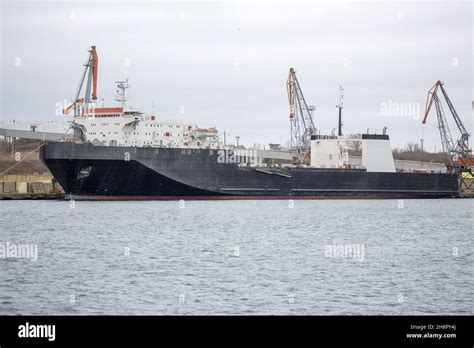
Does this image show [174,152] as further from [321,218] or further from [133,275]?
[133,275]

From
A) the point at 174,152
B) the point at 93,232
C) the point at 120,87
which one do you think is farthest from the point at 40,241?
the point at 120,87

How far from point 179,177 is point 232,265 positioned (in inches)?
1387

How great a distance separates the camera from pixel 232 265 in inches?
1243

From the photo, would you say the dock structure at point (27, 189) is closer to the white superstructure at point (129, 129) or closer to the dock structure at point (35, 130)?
the dock structure at point (35, 130)

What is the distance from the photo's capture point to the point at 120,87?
6944 cm

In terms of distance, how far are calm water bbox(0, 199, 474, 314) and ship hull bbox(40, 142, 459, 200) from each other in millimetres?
8725

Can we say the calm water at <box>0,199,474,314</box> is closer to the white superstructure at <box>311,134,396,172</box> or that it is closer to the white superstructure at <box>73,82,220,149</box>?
the white superstructure at <box>73,82,220,149</box>

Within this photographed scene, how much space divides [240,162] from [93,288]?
1801 inches

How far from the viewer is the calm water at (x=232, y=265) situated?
965 inches

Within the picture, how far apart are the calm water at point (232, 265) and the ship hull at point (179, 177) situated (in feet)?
28.6

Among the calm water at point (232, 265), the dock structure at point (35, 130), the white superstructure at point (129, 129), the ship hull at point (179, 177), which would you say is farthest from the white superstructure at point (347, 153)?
the calm water at point (232, 265)

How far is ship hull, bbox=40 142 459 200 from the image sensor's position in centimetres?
6216

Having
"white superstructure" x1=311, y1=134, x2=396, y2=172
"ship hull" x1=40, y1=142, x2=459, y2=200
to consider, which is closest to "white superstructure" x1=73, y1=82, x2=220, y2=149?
"ship hull" x1=40, y1=142, x2=459, y2=200

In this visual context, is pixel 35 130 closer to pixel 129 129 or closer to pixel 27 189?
pixel 27 189
